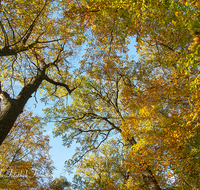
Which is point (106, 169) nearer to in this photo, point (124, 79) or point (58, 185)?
point (58, 185)

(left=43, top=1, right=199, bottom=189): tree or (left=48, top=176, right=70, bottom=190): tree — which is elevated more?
(left=43, top=1, right=199, bottom=189): tree

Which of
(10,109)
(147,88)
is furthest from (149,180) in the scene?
(10,109)

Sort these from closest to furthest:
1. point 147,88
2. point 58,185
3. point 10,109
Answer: point 10,109, point 147,88, point 58,185

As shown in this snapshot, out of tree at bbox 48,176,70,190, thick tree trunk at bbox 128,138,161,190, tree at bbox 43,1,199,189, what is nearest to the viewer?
tree at bbox 43,1,199,189

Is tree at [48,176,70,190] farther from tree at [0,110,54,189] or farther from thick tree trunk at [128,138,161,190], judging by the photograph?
thick tree trunk at [128,138,161,190]

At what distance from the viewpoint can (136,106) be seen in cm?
770

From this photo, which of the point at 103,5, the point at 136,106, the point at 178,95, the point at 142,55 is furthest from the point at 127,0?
the point at 142,55

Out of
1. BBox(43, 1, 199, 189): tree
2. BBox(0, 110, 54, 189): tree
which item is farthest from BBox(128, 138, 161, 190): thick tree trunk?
BBox(0, 110, 54, 189): tree

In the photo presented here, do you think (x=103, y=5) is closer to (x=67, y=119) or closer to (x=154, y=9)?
(x=154, y=9)

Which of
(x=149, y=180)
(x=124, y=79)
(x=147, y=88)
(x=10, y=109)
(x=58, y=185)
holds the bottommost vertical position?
(x=58, y=185)

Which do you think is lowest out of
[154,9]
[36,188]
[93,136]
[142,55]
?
[36,188]

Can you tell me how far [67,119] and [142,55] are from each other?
31.5 feet

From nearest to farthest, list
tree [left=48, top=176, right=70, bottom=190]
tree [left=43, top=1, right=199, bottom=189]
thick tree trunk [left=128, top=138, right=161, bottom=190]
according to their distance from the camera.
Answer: tree [left=43, top=1, right=199, bottom=189], thick tree trunk [left=128, top=138, right=161, bottom=190], tree [left=48, top=176, right=70, bottom=190]

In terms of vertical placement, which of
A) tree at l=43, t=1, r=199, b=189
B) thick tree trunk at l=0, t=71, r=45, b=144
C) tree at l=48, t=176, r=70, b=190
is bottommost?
tree at l=48, t=176, r=70, b=190
